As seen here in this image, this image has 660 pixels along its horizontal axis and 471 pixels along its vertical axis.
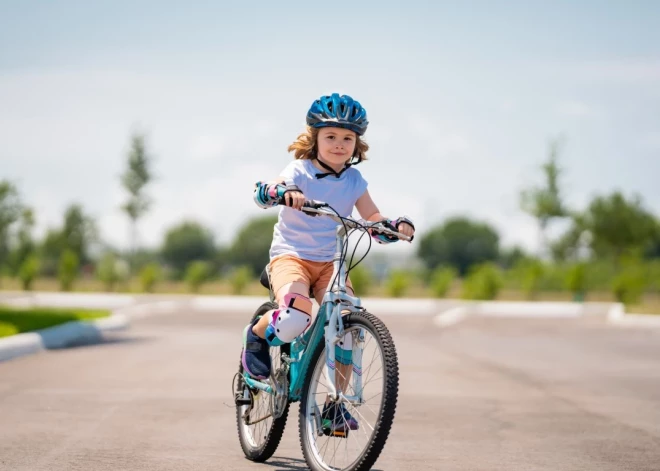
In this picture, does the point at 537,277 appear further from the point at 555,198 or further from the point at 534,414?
the point at 534,414

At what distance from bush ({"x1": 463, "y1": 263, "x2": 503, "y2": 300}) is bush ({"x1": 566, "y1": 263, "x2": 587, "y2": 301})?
2.59 m

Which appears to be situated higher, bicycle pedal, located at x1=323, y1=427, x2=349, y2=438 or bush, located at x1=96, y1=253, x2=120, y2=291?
bicycle pedal, located at x1=323, y1=427, x2=349, y2=438

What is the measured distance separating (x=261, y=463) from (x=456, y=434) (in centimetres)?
181

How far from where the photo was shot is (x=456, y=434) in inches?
284

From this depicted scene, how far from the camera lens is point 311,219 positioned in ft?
18.4

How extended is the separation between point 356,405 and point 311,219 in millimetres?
1118

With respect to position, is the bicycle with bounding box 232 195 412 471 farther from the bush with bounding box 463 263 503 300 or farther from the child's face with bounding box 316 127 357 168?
the bush with bounding box 463 263 503 300

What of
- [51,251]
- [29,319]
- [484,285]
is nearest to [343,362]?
[29,319]

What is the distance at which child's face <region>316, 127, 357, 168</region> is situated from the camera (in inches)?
220

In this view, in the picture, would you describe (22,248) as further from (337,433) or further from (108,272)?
(337,433)

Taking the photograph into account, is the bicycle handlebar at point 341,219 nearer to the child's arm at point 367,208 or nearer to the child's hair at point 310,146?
the child's arm at point 367,208

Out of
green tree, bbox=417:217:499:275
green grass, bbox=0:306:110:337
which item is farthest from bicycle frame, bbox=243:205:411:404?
green tree, bbox=417:217:499:275

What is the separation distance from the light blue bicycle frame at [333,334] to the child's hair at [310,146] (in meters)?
0.66

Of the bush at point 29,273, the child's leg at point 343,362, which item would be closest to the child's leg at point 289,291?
the child's leg at point 343,362
